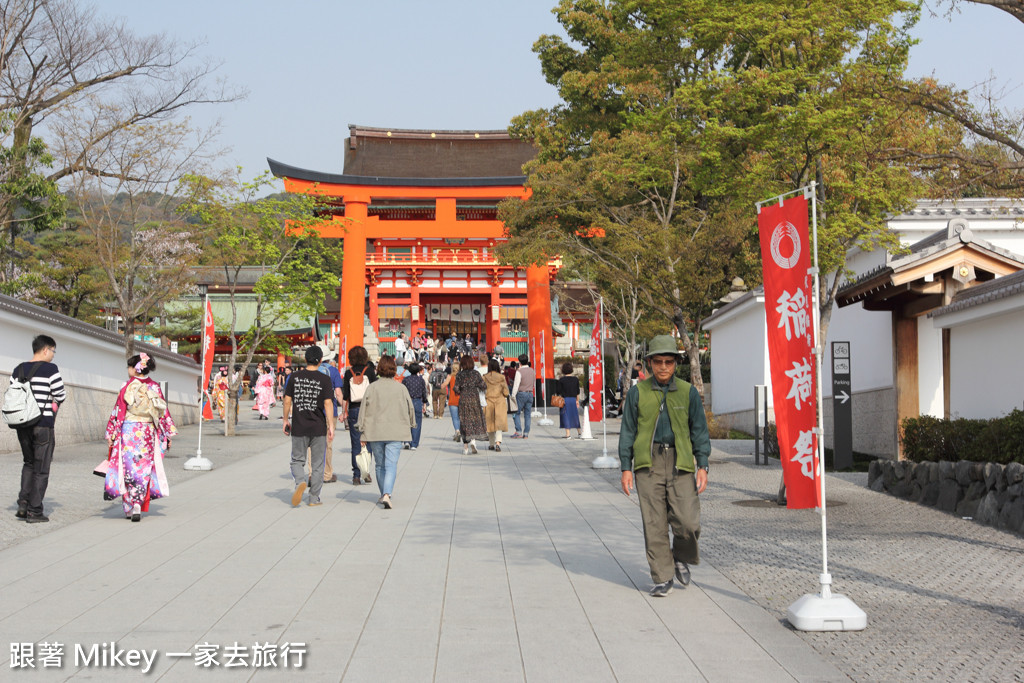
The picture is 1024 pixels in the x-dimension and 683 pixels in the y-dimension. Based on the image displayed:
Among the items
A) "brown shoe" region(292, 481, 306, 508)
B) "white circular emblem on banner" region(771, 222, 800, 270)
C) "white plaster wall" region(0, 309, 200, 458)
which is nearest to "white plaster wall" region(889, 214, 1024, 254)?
"white circular emblem on banner" region(771, 222, 800, 270)

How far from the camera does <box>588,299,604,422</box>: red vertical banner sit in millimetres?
17719

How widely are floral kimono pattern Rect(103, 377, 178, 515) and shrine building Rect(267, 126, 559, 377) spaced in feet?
82.0

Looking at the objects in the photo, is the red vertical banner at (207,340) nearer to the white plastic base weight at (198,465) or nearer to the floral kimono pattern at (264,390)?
the white plastic base weight at (198,465)

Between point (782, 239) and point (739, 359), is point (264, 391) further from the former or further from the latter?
point (782, 239)

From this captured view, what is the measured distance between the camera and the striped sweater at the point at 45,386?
9.08 metres

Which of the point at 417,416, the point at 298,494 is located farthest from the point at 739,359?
the point at 298,494

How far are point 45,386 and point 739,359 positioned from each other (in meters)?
18.1

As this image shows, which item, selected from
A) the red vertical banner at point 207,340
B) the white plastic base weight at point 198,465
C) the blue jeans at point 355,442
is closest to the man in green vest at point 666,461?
the blue jeans at point 355,442

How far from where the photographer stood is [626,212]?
20.0 meters

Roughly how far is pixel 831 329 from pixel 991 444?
8.08m

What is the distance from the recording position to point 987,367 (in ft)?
38.2

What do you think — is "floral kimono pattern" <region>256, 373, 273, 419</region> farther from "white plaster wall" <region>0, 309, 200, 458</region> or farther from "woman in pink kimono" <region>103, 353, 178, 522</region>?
"woman in pink kimono" <region>103, 353, 178, 522</region>

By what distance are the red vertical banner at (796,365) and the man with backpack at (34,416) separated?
21.7 ft

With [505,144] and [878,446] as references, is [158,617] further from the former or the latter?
[505,144]
